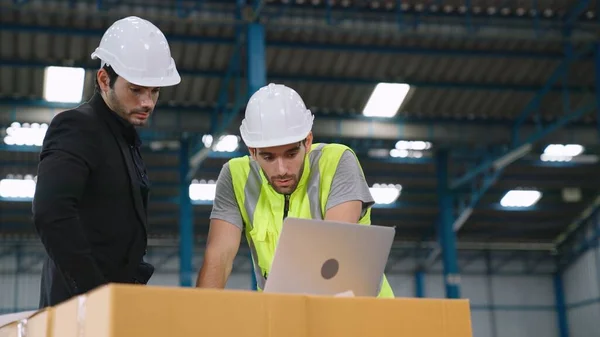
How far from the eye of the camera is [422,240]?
2972cm

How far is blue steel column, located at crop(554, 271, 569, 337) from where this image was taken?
3081 centimetres

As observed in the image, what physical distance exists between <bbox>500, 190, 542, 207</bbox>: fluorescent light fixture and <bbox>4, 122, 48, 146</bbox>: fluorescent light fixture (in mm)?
14314

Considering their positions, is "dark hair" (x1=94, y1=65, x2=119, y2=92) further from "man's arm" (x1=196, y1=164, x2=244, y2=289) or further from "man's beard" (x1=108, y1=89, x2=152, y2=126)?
"man's arm" (x1=196, y1=164, x2=244, y2=289)

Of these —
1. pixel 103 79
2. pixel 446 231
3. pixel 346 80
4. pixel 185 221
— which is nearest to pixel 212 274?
pixel 103 79

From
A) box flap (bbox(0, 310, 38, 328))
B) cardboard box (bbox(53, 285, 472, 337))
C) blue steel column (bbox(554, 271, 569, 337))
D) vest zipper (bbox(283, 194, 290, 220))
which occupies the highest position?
blue steel column (bbox(554, 271, 569, 337))

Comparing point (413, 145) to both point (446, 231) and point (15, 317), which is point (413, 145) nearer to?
point (446, 231)

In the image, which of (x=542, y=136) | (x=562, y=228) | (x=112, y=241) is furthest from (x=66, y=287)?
(x=562, y=228)

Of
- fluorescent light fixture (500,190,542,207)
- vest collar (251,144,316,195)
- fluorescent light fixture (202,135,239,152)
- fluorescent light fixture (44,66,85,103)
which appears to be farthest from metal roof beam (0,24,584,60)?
vest collar (251,144,316,195)

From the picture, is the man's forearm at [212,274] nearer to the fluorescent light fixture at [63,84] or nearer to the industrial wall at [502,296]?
the fluorescent light fixture at [63,84]

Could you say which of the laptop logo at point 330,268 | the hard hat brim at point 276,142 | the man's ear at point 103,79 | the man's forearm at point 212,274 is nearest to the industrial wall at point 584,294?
the man's forearm at point 212,274

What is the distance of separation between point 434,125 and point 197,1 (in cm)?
733

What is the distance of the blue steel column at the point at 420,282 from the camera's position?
98.4ft

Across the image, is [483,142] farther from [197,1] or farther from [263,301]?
[263,301]

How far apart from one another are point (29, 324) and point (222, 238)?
1.33 meters
